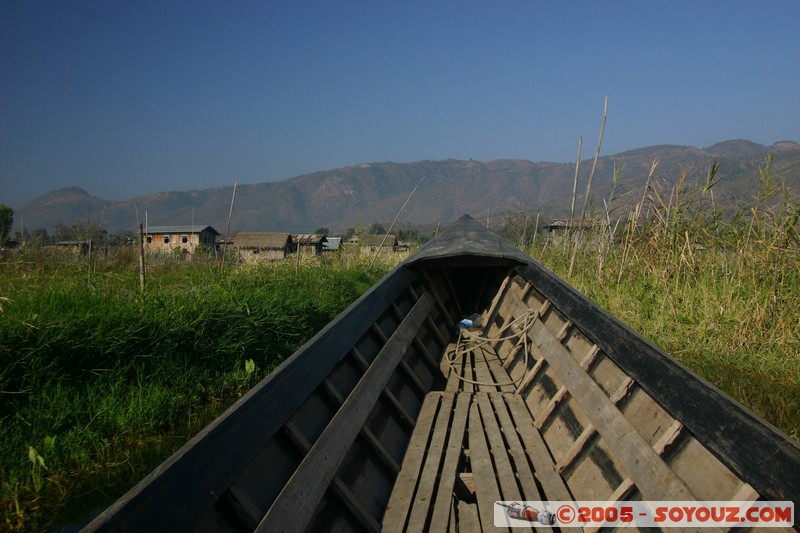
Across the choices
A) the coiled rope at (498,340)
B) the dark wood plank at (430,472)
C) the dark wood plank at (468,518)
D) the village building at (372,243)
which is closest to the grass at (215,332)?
the coiled rope at (498,340)

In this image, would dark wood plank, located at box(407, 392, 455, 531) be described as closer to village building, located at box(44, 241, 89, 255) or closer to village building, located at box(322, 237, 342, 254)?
village building, located at box(44, 241, 89, 255)

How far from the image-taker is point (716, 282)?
24.1ft

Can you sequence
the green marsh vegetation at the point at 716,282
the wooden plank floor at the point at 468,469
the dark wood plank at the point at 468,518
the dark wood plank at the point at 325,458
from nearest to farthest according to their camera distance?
the dark wood plank at the point at 325,458
the dark wood plank at the point at 468,518
the wooden plank floor at the point at 468,469
the green marsh vegetation at the point at 716,282

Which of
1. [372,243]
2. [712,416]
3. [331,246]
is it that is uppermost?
[712,416]

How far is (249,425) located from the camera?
2.12m

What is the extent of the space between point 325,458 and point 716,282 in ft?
21.2

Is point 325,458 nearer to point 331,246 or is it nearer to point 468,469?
point 468,469

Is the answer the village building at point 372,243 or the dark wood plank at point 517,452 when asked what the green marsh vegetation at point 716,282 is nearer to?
the dark wood plank at point 517,452

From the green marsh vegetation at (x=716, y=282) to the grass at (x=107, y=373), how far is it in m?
4.62

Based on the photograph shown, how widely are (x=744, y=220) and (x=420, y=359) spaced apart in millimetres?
4662

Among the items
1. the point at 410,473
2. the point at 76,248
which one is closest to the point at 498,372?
the point at 410,473

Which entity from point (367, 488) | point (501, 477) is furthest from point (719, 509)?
point (367, 488)

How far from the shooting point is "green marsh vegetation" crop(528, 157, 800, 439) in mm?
5914

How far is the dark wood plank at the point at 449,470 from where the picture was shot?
280cm
